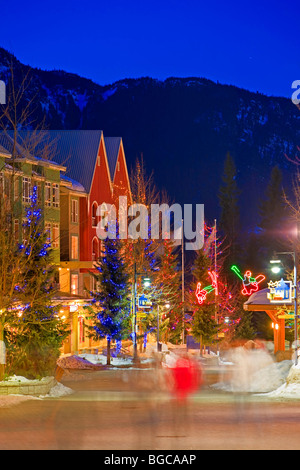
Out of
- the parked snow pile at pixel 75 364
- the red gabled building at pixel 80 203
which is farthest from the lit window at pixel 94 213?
the parked snow pile at pixel 75 364

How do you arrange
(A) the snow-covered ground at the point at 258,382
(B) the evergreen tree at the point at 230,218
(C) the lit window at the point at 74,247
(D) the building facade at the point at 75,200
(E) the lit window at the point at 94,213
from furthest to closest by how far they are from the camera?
(B) the evergreen tree at the point at 230,218
(E) the lit window at the point at 94,213
(C) the lit window at the point at 74,247
(D) the building facade at the point at 75,200
(A) the snow-covered ground at the point at 258,382

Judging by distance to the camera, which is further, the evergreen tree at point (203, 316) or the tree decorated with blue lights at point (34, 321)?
the evergreen tree at point (203, 316)

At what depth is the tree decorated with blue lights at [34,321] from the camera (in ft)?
84.4

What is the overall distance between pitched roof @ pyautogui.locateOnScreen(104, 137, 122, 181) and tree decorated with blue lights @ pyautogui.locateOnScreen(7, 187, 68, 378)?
4042 cm

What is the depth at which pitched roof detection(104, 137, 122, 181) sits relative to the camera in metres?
72.7

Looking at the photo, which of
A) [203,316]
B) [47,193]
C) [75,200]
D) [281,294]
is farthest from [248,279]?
[281,294]

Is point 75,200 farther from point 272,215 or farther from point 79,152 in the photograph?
point 272,215

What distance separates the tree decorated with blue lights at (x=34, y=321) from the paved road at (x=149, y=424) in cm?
235

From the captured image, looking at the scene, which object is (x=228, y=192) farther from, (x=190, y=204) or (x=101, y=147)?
(x=190, y=204)

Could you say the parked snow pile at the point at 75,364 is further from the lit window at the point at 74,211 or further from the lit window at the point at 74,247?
the lit window at the point at 74,211

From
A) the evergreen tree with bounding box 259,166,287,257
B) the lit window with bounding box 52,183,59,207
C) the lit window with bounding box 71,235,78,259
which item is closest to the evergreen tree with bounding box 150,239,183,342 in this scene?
the lit window with bounding box 71,235,78,259

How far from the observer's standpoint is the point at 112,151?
7394 centimetres
